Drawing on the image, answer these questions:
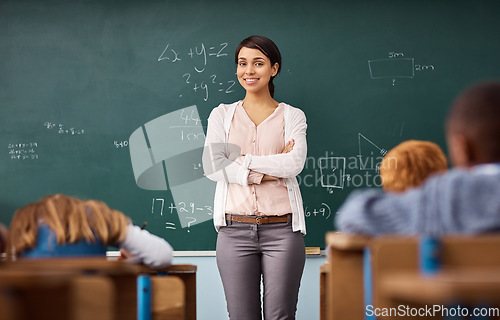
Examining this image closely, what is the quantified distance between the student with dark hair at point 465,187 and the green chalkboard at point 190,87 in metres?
2.49

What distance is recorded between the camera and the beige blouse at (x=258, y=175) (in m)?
3.30

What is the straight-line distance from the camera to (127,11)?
4336 mm

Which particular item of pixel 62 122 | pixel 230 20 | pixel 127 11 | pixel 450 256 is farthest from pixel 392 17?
pixel 450 256

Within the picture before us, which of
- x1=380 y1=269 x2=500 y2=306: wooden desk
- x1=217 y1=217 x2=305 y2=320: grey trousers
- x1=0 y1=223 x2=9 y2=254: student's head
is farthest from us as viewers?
x1=217 y1=217 x2=305 y2=320: grey trousers

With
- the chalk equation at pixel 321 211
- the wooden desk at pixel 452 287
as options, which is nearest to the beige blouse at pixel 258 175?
the chalk equation at pixel 321 211

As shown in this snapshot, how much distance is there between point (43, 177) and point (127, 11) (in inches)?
51.5

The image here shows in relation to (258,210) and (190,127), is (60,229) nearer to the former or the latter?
(258,210)

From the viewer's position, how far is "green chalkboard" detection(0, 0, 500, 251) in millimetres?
4211

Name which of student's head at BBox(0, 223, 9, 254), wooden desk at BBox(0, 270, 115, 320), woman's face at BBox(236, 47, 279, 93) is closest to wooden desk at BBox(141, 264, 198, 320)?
student's head at BBox(0, 223, 9, 254)

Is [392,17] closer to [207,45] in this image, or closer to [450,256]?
[207,45]

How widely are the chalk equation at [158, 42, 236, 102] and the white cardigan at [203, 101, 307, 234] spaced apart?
29.2 inches

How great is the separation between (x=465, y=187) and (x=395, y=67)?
283 centimetres

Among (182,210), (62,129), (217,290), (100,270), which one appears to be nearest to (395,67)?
(182,210)

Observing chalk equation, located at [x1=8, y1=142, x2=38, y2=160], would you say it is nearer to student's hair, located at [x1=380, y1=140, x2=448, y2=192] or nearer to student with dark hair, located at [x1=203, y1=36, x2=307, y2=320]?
student with dark hair, located at [x1=203, y1=36, x2=307, y2=320]
